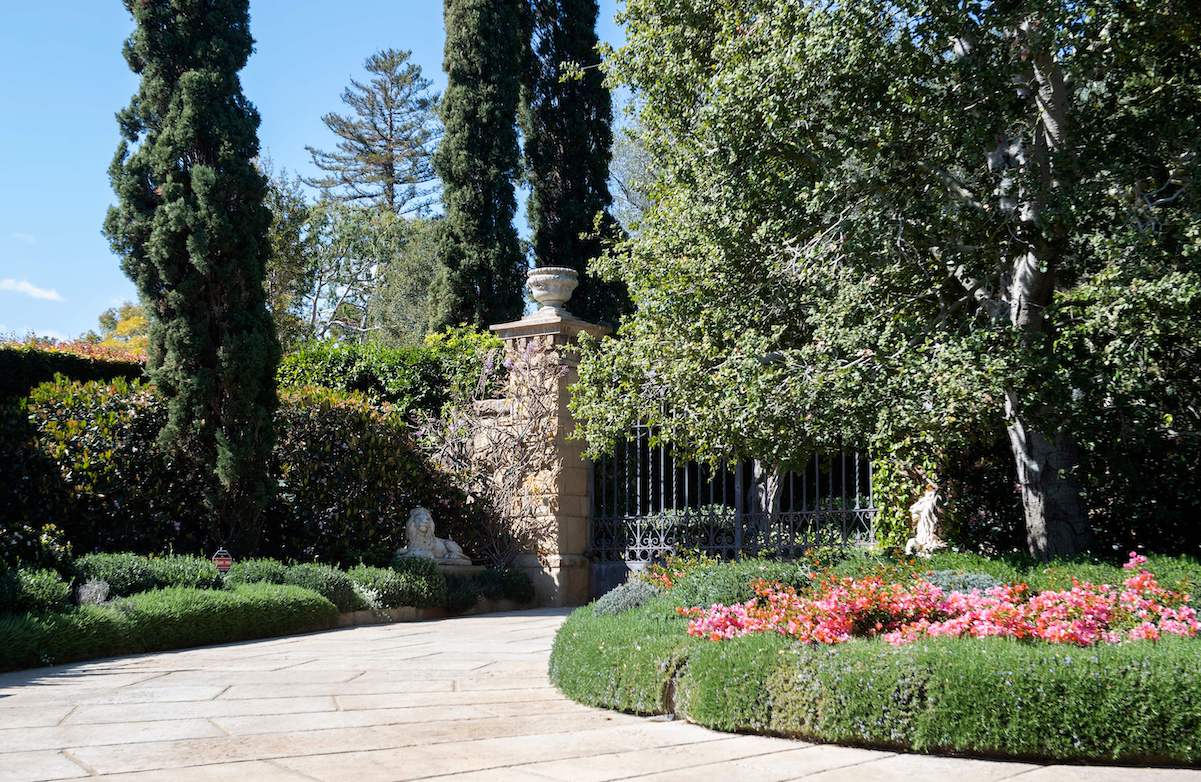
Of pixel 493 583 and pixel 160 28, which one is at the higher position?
pixel 160 28

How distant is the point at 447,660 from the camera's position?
6.76 metres

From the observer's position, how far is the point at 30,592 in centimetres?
669

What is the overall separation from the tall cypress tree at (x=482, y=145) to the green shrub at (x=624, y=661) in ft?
40.6

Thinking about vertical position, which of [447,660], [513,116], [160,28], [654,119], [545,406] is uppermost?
[513,116]

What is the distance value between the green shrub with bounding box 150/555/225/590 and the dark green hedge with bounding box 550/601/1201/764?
4846mm

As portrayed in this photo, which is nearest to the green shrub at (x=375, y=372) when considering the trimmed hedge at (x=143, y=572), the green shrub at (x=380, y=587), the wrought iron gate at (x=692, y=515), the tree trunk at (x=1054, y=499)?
the wrought iron gate at (x=692, y=515)

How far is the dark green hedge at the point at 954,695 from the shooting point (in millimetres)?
3727

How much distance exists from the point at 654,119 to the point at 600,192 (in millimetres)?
10175

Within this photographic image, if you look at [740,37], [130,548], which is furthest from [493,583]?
[740,37]

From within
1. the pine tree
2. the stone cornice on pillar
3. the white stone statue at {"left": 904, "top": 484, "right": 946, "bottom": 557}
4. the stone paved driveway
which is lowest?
the stone paved driveway

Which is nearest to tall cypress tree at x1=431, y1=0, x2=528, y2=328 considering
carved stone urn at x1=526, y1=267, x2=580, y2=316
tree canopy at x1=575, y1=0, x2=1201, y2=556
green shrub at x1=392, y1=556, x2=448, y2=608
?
carved stone urn at x1=526, y1=267, x2=580, y2=316

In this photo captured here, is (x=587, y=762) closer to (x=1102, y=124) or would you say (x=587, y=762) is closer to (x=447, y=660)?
(x=447, y=660)

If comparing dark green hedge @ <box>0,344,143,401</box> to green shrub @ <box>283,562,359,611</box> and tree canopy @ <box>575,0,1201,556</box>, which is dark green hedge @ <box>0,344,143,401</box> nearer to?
green shrub @ <box>283,562,359,611</box>

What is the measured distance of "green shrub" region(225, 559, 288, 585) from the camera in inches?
340
